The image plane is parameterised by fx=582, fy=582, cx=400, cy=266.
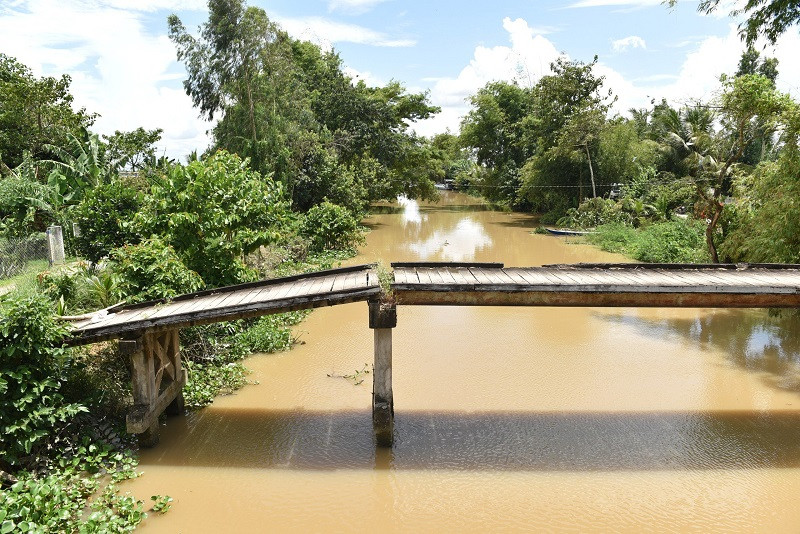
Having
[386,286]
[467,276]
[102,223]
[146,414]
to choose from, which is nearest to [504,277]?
[467,276]

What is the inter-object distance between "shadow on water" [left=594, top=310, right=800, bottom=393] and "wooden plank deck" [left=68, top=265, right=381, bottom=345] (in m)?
7.37

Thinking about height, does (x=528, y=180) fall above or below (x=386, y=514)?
above

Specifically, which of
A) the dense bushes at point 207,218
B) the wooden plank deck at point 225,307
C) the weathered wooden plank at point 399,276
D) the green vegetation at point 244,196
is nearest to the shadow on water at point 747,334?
the green vegetation at point 244,196

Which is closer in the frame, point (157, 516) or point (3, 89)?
point (157, 516)

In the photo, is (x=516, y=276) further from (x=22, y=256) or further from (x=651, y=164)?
(x=651, y=164)

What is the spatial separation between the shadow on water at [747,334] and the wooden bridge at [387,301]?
3418 mm

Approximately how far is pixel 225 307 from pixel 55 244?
9867 mm

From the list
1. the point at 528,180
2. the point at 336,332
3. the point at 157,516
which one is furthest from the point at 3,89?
the point at 528,180

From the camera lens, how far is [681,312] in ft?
46.5

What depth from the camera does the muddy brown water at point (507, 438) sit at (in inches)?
242

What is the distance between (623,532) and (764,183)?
955cm

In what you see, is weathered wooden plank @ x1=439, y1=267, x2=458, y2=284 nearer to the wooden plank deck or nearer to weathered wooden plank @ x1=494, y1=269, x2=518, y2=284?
weathered wooden plank @ x1=494, y1=269, x2=518, y2=284

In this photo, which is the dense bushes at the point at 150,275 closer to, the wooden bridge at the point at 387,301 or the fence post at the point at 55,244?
the wooden bridge at the point at 387,301

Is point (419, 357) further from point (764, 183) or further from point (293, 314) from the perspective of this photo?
point (764, 183)
